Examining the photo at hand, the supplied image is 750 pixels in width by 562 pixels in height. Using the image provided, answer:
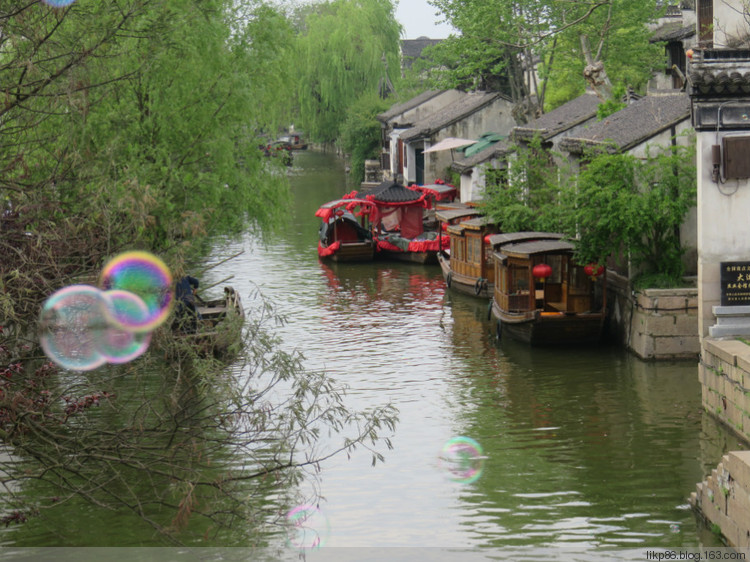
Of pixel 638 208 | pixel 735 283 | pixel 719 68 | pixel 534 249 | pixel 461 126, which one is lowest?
pixel 735 283

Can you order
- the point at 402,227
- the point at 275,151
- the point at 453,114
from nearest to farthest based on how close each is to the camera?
the point at 275,151 < the point at 402,227 < the point at 453,114

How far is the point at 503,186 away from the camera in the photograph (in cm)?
3059

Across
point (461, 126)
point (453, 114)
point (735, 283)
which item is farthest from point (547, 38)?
point (735, 283)

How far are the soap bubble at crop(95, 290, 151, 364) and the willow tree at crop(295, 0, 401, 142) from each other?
2148 inches

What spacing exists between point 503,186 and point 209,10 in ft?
42.5

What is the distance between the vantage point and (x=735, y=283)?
16062mm

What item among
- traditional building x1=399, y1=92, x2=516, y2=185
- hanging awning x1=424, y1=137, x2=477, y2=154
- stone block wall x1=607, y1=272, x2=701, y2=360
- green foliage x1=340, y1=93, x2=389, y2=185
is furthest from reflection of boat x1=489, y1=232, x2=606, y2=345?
green foliage x1=340, y1=93, x2=389, y2=185

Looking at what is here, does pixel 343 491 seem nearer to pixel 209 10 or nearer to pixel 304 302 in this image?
pixel 209 10

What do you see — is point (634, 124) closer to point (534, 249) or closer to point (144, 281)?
point (534, 249)

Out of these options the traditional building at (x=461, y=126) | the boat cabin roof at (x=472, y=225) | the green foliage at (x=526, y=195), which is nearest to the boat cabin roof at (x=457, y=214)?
the green foliage at (x=526, y=195)

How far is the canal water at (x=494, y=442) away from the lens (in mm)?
12039

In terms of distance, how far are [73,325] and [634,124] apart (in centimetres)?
1646

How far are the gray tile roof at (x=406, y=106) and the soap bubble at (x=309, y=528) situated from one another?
4704 centimetres

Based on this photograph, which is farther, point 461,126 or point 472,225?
point 461,126
